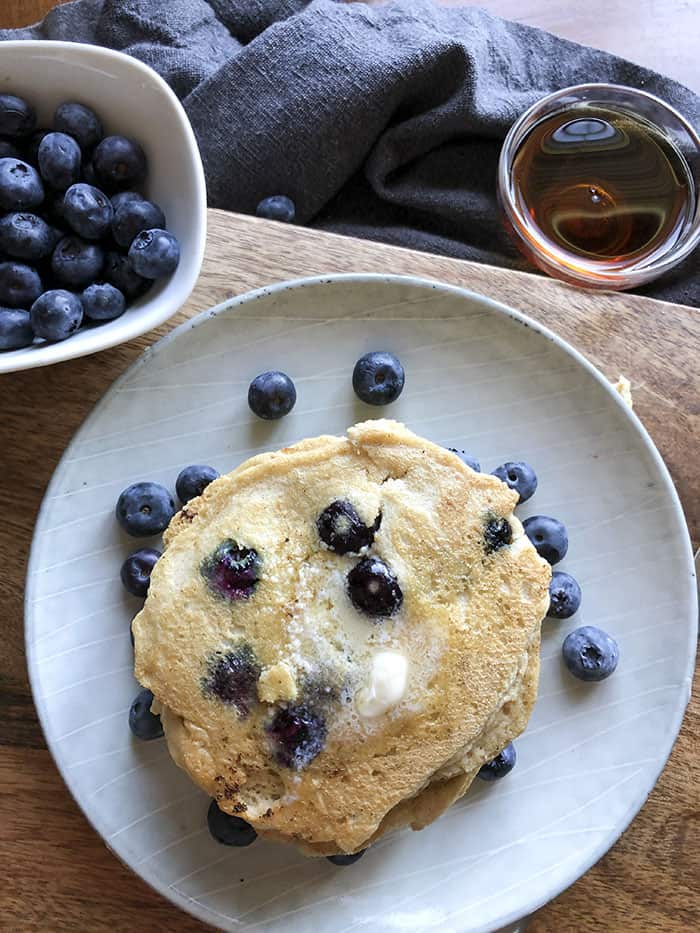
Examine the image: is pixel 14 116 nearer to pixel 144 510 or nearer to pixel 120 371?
pixel 120 371

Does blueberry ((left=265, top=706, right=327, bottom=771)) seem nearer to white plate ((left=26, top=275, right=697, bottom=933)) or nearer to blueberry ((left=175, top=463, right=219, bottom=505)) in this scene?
white plate ((left=26, top=275, right=697, bottom=933))

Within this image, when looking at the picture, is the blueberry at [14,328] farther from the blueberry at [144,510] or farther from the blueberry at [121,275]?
the blueberry at [144,510]

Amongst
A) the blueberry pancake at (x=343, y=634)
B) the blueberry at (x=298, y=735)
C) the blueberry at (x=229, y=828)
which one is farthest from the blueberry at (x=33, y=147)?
the blueberry at (x=229, y=828)

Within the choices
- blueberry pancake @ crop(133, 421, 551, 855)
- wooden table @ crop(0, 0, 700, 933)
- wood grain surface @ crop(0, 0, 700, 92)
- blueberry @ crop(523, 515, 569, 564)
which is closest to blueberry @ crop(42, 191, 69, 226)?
wooden table @ crop(0, 0, 700, 933)

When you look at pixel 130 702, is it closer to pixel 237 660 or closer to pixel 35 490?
pixel 237 660

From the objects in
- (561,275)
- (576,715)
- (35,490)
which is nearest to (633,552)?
(576,715)

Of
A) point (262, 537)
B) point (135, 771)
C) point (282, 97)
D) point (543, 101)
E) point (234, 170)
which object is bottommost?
point (135, 771)
